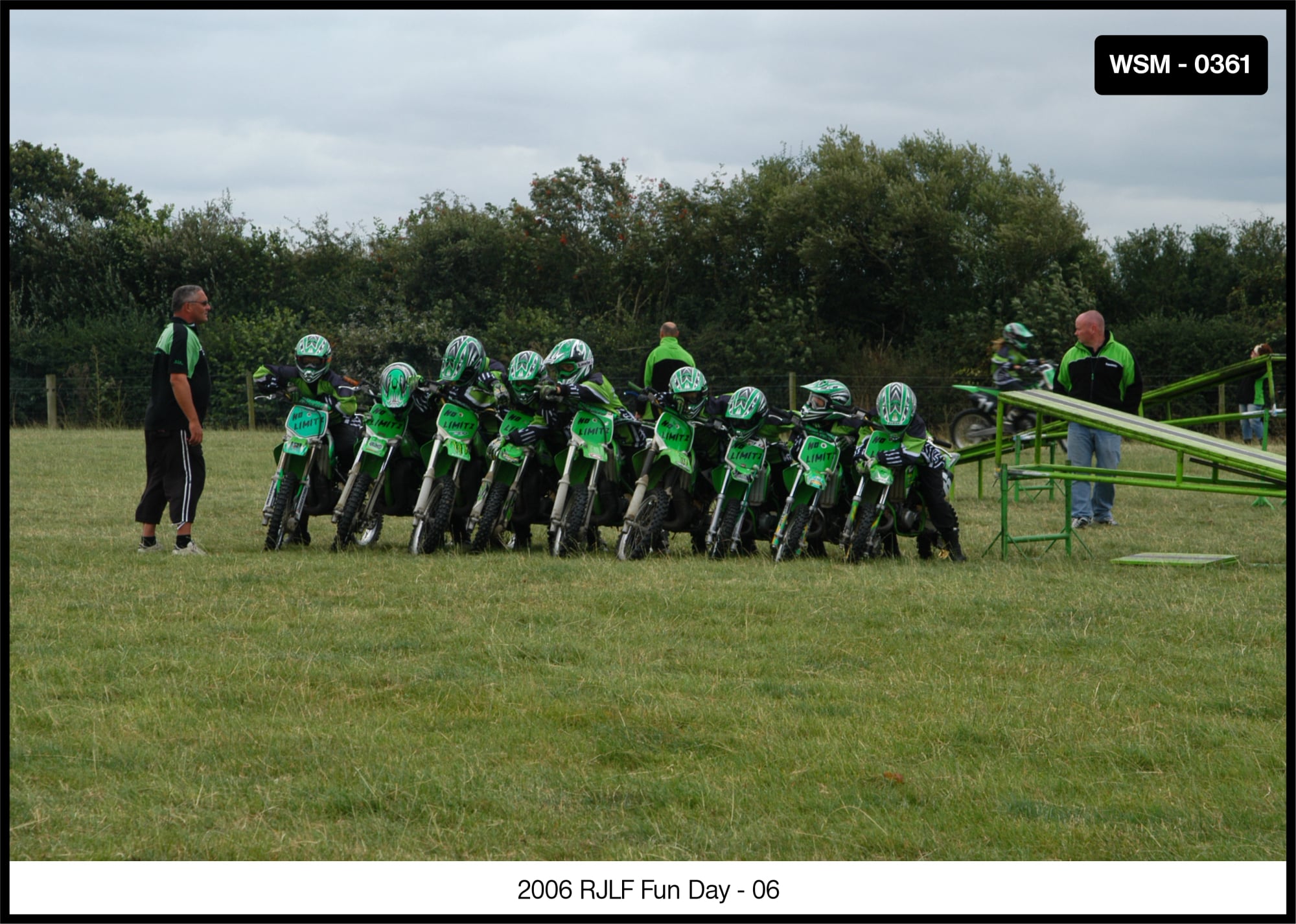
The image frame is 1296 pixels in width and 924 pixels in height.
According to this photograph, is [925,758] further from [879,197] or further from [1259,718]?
[879,197]

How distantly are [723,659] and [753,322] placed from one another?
26.2 m

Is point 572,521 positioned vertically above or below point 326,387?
below

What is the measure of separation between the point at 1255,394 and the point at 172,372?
15.7 meters

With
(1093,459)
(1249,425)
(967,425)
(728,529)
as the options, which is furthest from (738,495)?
(1249,425)

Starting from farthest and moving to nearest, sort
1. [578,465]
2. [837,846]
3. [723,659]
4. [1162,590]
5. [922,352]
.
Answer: [922,352] < [578,465] < [1162,590] < [723,659] < [837,846]

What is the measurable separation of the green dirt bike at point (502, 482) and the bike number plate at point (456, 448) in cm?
20

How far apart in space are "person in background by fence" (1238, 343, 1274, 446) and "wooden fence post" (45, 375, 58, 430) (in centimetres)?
2336

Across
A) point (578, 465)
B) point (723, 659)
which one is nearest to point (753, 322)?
point (578, 465)

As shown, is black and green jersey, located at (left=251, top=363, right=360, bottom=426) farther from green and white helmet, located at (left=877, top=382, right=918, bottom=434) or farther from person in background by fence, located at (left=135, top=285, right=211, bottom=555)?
green and white helmet, located at (left=877, top=382, right=918, bottom=434)

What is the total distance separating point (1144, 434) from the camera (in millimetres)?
9547

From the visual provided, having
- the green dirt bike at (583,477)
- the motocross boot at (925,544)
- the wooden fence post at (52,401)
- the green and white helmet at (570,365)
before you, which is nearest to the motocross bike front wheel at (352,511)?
the green dirt bike at (583,477)

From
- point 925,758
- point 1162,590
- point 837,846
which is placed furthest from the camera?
point 1162,590

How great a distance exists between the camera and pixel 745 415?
34.0 feet

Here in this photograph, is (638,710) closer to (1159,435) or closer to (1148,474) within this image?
(1159,435)
